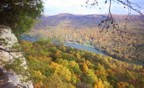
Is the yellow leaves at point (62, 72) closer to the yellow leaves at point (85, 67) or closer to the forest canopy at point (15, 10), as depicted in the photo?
the yellow leaves at point (85, 67)

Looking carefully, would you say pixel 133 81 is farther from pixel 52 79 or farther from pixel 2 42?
pixel 2 42

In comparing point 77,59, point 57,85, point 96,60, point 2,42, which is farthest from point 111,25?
point 96,60

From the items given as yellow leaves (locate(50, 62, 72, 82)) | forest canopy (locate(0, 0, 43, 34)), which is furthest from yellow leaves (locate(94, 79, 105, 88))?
forest canopy (locate(0, 0, 43, 34))

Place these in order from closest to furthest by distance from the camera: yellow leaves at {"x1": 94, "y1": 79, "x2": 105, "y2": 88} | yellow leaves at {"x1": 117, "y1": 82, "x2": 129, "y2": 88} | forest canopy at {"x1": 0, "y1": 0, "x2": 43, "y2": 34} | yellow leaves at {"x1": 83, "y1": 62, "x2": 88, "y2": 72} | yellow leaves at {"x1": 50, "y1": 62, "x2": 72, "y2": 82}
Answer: forest canopy at {"x1": 0, "y1": 0, "x2": 43, "y2": 34} < yellow leaves at {"x1": 50, "y1": 62, "x2": 72, "y2": 82} < yellow leaves at {"x1": 94, "y1": 79, "x2": 105, "y2": 88} < yellow leaves at {"x1": 117, "y1": 82, "x2": 129, "y2": 88} < yellow leaves at {"x1": 83, "y1": 62, "x2": 88, "y2": 72}

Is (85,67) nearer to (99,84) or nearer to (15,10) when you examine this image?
(99,84)

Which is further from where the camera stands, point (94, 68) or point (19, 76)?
point (94, 68)

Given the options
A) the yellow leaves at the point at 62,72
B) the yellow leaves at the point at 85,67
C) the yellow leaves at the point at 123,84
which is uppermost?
the yellow leaves at the point at 62,72

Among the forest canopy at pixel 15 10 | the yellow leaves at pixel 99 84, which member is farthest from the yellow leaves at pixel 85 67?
the forest canopy at pixel 15 10

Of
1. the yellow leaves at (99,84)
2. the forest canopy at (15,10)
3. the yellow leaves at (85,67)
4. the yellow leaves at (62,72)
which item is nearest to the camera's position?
the forest canopy at (15,10)

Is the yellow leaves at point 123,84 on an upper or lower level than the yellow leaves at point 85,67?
lower

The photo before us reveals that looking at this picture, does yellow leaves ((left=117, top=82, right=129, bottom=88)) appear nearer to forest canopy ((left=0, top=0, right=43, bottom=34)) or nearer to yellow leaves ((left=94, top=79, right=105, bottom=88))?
yellow leaves ((left=94, top=79, right=105, bottom=88))

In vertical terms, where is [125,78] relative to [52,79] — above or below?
below
